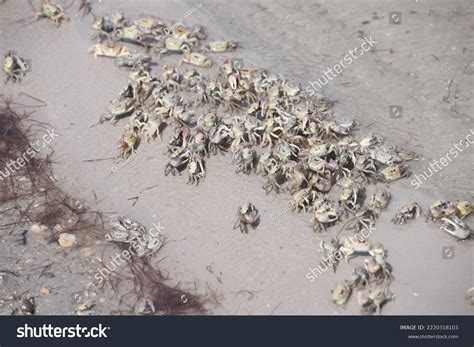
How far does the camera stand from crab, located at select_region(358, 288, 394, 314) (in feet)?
28.7

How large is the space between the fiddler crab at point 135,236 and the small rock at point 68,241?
1.22 ft

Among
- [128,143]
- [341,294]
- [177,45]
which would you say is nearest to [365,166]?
[341,294]

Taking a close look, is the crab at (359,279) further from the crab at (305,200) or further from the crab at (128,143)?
the crab at (128,143)

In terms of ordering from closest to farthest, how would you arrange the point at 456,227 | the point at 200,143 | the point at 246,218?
the point at 456,227, the point at 246,218, the point at 200,143

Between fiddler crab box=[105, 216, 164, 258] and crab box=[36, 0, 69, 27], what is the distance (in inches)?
204

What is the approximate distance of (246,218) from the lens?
32.0 feet

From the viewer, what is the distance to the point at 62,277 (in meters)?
9.52

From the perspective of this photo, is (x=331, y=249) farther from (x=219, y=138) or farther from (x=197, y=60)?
(x=197, y=60)

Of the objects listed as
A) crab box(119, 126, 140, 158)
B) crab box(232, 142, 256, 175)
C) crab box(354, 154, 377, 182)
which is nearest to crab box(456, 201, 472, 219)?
crab box(354, 154, 377, 182)

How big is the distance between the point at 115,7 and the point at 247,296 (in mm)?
7021

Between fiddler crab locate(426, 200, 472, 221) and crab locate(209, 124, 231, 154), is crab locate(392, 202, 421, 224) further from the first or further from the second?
crab locate(209, 124, 231, 154)

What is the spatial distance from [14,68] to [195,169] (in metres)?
4.12

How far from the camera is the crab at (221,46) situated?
43.0 ft

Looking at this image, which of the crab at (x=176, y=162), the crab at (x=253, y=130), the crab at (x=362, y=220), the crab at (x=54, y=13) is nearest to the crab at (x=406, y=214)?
the crab at (x=362, y=220)
